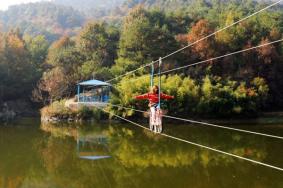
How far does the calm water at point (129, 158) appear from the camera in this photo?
548 inches

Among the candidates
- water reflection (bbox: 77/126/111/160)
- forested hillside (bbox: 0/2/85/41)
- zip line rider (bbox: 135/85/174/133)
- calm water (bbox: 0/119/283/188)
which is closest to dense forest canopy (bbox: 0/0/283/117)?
calm water (bbox: 0/119/283/188)

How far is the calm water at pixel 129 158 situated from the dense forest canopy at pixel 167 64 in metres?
4.20

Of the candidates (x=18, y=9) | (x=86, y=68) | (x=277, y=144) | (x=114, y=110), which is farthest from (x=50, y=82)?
(x=18, y=9)

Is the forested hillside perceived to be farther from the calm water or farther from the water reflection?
the calm water

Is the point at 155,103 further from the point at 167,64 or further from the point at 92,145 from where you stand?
the point at 167,64

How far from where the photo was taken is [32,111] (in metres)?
34.3

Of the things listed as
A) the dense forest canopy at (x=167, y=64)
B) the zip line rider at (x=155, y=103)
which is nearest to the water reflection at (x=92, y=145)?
the dense forest canopy at (x=167, y=64)

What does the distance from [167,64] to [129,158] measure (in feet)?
48.8

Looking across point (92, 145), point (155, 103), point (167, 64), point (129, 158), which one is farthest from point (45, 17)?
point (155, 103)

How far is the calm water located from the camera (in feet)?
45.7

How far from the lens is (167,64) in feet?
104

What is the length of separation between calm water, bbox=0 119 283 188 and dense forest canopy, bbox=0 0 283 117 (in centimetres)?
420

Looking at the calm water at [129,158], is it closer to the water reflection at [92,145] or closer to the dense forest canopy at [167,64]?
the water reflection at [92,145]

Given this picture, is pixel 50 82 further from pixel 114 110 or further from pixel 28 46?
pixel 28 46
